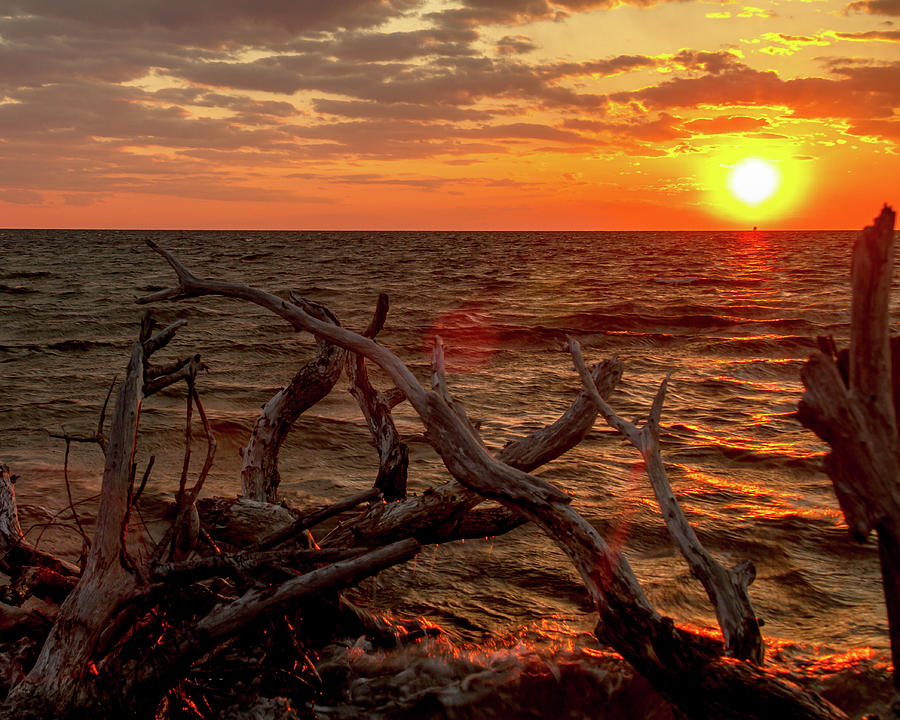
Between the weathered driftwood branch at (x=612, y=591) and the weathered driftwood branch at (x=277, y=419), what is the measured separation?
1405mm

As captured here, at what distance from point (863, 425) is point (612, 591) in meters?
1.24

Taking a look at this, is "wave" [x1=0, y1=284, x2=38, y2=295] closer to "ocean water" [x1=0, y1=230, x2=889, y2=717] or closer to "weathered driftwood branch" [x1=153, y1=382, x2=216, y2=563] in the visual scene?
"ocean water" [x1=0, y1=230, x2=889, y2=717]

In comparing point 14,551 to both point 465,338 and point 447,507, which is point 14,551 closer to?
point 447,507

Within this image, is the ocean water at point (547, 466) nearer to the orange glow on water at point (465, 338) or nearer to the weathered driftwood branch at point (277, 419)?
the orange glow on water at point (465, 338)

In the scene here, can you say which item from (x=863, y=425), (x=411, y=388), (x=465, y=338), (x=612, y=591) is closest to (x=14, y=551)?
(x=411, y=388)

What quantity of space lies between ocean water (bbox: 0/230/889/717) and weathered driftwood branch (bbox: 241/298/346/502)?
3.60 ft

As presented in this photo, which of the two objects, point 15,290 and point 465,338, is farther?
point 15,290

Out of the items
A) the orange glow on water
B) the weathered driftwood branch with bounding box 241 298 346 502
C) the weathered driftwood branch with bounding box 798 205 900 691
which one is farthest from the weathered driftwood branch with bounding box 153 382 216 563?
the orange glow on water

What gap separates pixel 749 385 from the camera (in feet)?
39.4

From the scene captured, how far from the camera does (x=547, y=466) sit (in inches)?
301

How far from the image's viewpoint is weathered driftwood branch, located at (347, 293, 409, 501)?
15.3 ft

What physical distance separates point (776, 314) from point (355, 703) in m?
20.3

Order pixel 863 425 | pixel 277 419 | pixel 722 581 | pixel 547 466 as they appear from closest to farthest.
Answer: pixel 863 425
pixel 722 581
pixel 277 419
pixel 547 466

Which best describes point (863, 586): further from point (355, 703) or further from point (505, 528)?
point (355, 703)
